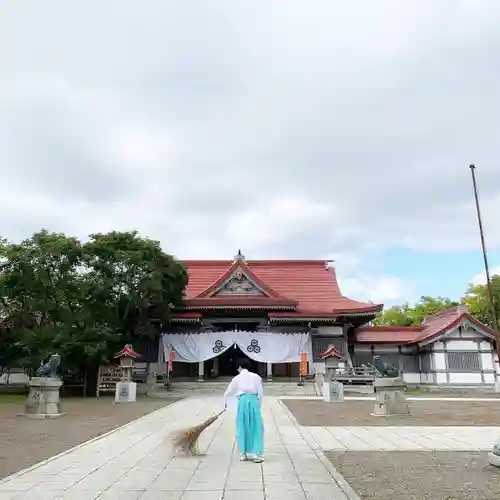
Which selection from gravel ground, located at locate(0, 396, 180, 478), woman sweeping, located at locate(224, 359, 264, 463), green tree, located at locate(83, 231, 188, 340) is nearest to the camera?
woman sweeping, located at locate(224, 359, 264, 463)

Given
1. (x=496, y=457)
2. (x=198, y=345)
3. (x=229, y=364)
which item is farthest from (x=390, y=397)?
(x=229, y=364)

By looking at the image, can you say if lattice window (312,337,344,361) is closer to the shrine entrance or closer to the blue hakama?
the shrine entrance

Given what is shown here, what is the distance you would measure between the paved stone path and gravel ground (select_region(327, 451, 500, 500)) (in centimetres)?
31

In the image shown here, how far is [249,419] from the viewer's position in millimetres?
7352

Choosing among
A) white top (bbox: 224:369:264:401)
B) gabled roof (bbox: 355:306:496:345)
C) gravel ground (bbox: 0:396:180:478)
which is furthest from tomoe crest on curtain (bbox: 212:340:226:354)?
white top (bbox: 224:369:264:401)

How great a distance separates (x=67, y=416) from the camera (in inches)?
549

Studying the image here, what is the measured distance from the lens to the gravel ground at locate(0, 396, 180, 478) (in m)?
7.73

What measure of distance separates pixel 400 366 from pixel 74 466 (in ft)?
82.4

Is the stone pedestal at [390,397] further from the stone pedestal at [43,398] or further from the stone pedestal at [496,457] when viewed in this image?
the stone pedestal at [43,398]

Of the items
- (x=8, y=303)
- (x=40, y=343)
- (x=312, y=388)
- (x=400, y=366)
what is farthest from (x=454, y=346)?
(x=8, y=303)

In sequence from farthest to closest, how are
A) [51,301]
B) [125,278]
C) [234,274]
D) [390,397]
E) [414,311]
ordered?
1. [414,311]
2. [234,274]
3. [125,278]
4. [51,301]
5. [390,397]

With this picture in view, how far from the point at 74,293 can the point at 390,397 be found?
14285 mm

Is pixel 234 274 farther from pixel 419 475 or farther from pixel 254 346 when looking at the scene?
pixel 419 475

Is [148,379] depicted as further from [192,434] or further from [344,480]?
[344,480]
